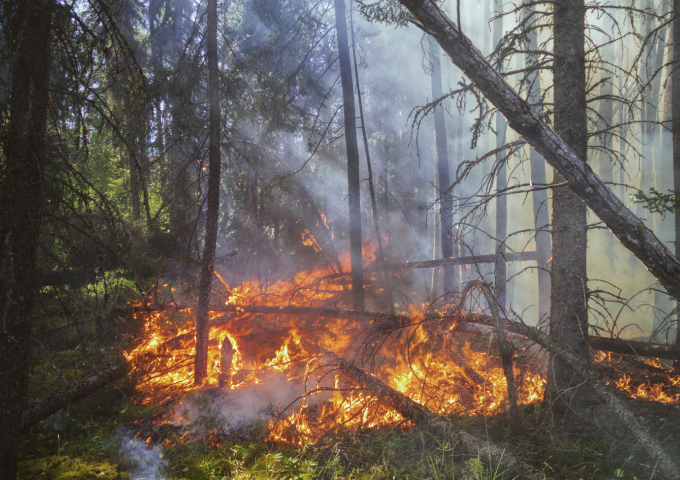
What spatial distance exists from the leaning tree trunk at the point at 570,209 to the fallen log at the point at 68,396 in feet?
20.7

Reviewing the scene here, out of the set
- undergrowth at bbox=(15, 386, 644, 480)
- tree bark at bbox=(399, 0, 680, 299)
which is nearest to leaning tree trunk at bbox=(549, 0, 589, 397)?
undergrowth at bbox=(15, 386, 644, 480)

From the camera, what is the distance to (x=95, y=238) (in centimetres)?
366

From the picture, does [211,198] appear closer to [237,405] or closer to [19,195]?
[19,195]

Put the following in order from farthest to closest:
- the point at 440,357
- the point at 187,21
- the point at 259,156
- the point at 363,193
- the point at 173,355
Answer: the point at 363,193, the point at 187,21, the point at 259,156, the point at 173,355, the point at 440,357

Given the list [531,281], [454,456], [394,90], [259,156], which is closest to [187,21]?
[259,156]

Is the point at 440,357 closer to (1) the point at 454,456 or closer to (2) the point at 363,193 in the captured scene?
(1) the point at 454,456

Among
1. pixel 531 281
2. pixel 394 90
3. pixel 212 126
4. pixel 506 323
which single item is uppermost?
pixel 394 90

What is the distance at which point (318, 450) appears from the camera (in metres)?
4.52

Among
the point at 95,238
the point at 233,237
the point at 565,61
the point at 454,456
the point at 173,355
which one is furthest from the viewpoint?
the point at 233,237

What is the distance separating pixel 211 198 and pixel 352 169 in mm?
3719

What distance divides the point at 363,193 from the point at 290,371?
13.8 meters

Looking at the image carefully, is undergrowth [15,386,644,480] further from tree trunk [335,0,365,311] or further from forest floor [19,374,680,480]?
tree trunk [335,0,365,311]

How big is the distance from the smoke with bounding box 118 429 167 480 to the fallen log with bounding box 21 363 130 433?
93 cm

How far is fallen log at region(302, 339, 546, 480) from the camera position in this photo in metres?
3.71
